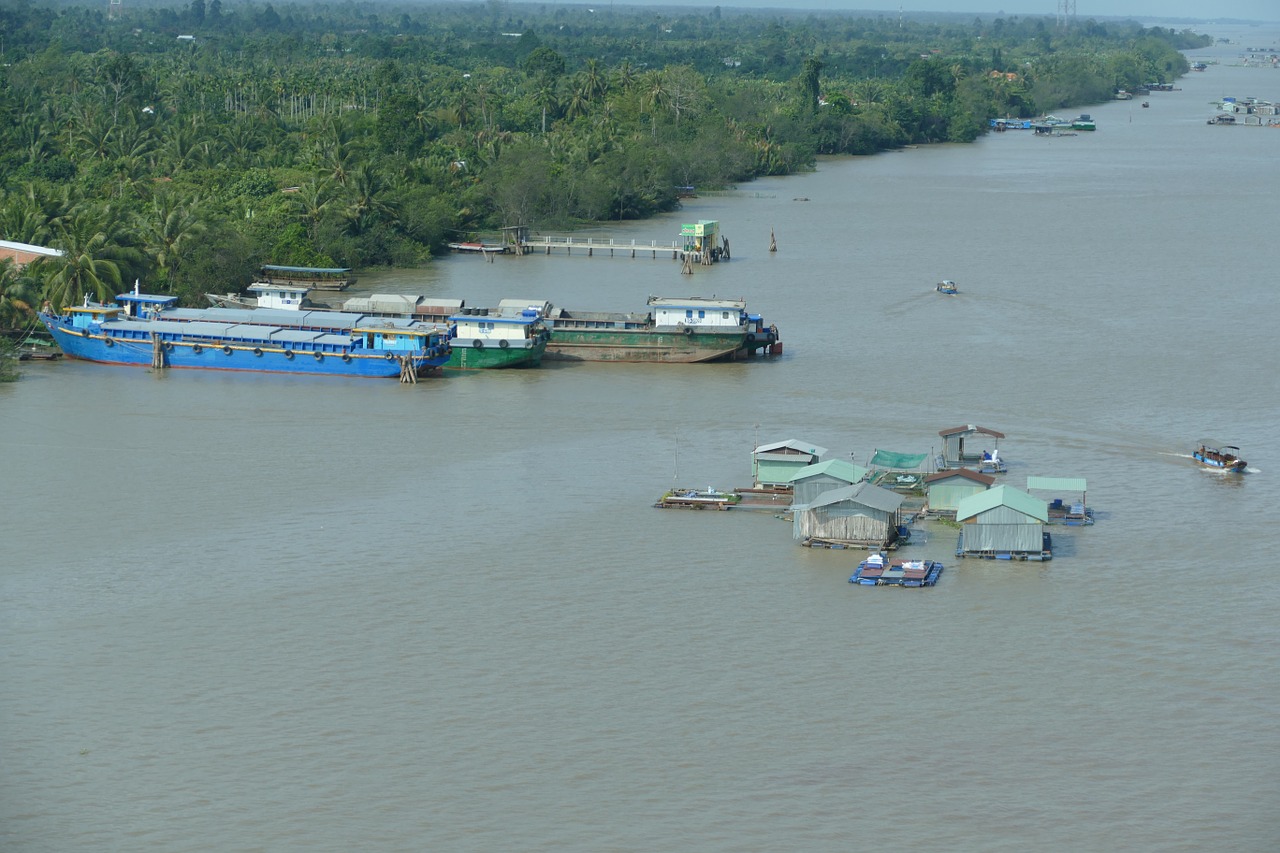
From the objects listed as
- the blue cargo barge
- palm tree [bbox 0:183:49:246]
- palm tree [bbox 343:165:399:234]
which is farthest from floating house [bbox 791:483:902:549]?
palm tree [bbox 343:165:399:234]

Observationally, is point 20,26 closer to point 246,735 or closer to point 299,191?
point 299,191

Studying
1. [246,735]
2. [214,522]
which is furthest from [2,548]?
[246,735]

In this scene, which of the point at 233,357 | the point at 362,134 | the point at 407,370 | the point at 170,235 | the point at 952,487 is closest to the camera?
the point at 952,487

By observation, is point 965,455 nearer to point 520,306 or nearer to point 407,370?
point 407,370

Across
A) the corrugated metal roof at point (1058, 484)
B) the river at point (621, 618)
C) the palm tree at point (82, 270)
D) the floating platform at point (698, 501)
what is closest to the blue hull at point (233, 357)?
the river at point (621, 618)

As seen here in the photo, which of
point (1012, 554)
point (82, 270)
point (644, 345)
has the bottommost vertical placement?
point (1012, 554)

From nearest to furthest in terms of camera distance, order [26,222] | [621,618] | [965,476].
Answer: [621,618]
[965,476]
[26,222]

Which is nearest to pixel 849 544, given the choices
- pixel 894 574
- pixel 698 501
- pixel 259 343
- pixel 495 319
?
pixel 894 574
